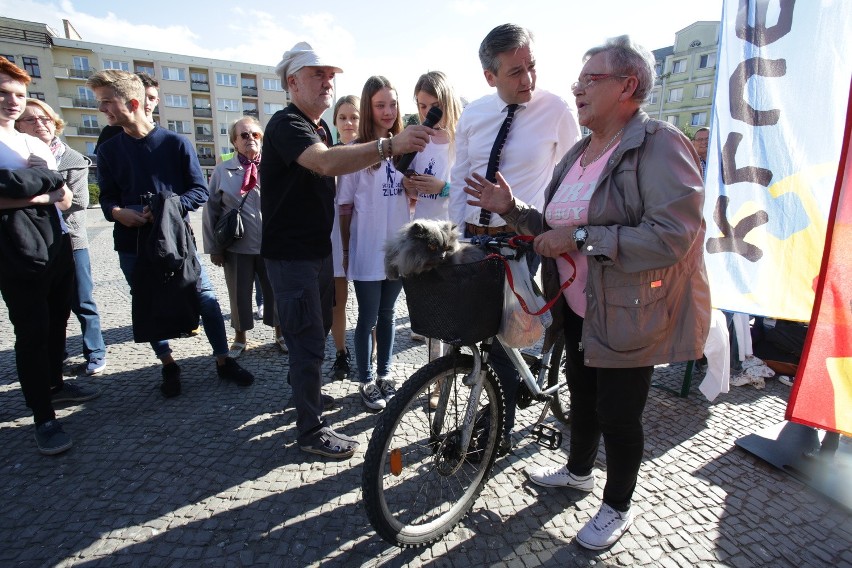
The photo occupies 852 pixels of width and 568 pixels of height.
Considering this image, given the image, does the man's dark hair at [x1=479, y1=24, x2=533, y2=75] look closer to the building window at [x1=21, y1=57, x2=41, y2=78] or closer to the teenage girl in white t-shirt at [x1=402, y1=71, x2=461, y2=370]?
the teenage girl in white t-shirt at [x1=402, y1=71, x2=461, y2=370]

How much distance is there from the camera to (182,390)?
361cm

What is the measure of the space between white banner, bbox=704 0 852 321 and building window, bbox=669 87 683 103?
5722 cm

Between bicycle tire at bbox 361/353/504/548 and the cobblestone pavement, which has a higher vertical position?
bicycle tire at bbox 361/353/504/548

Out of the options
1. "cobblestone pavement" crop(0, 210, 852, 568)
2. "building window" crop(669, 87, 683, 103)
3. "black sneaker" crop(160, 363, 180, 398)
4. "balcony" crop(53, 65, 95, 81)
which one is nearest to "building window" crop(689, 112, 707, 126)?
"building window" crop(669, 87, 683, 103)

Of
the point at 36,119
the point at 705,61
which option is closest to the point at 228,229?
the point at 36,119

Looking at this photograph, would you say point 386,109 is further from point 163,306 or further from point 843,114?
point 843,114

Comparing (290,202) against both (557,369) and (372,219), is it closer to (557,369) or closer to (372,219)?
(372,219)

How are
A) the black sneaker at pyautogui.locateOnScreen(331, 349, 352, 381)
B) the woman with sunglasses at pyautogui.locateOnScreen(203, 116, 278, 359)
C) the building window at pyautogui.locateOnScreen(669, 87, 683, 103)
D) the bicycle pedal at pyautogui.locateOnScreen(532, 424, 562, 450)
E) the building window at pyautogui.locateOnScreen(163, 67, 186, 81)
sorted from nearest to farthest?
the bicycle pedal at pyautogui.locateOnScreen(532, 424, 562, 450), the black sneaker at pyautogui.locateOnScreen(331, 349, 352, 381), the woman with sunglasses at pyautogui.locateOnScreen(203, 116, 278, 359), the building window at pyautogui.locateOnScreen(669, 87, 683, 103), the building window at pyautogui.locateOnScreen(163, 67, 186, 81)

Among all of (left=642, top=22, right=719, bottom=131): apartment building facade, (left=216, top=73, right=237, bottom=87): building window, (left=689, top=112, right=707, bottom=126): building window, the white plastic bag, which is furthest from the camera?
(left=216, top=73, right=237, bottom=87): building window

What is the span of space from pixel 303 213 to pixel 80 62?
62449mm

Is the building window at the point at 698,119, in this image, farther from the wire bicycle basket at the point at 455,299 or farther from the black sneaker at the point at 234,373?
the wire bicycle basket at the point at 455,299

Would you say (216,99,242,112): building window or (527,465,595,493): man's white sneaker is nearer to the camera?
(527,465,595,493): man's white sneaker

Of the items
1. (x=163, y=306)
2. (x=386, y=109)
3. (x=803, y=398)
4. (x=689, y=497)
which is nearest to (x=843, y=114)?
(x=803, y=398)

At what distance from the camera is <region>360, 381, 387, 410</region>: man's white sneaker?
3340 mm
